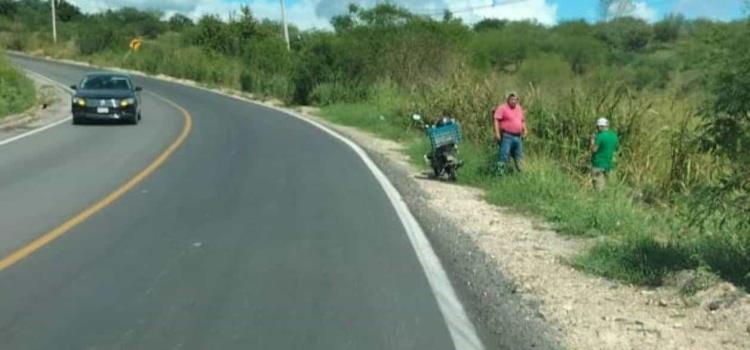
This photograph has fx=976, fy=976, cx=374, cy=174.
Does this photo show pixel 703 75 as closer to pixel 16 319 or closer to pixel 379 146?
pixel 16 319

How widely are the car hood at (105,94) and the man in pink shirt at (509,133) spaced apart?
15210 mm

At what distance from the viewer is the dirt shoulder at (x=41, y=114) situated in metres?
27.5

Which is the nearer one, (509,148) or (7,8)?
(509,148)

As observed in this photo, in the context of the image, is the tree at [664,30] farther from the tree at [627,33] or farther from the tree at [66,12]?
the tree at [66,12]

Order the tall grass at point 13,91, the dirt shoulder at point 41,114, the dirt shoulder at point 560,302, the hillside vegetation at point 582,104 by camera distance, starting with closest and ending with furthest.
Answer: the dirt shoulder at point 560,302
the hillside vegetation at point 582,104
the dirt shoulder at point 41,114
the tall grass at point 13,91

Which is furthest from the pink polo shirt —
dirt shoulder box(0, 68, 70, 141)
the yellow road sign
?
the yellow road sign

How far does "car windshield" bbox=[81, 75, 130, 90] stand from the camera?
30.2m

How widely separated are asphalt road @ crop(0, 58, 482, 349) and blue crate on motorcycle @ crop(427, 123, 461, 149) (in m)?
1.43

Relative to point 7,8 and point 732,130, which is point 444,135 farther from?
point 7,8

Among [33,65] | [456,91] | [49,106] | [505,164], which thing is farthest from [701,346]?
[33,65]

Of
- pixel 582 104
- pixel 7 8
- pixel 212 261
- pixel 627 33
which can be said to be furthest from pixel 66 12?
pixel 212 261

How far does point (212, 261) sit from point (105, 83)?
22835 millimetres

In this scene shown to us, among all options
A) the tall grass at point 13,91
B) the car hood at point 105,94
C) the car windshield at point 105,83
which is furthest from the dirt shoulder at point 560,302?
the tall grass at point 13,91

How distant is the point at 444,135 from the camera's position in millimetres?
17219
